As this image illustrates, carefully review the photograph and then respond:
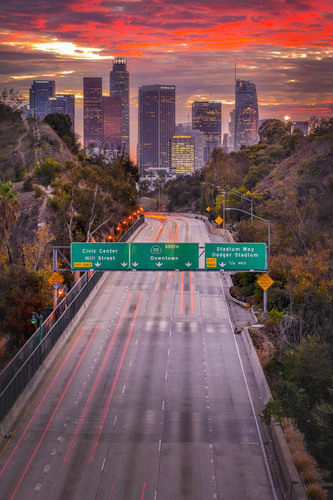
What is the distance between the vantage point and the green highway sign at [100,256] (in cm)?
3925

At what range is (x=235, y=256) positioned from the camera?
39.4 m

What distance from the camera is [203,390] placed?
34656 mm

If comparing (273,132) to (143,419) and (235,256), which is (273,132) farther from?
(143,419)

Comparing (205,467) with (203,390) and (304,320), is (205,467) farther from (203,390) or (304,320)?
(304,320)

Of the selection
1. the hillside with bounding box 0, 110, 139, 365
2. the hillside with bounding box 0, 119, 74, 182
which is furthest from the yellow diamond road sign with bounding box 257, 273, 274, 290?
the hillside with bounding box 0, 119, 74, 182

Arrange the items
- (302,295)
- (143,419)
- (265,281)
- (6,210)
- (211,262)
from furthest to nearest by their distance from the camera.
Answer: (6,210)
(302,295)
(265,281)
(211,262)
(143,419)

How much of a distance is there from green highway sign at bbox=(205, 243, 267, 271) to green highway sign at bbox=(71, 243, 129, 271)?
5.60 meters

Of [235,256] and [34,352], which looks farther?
[235,256]

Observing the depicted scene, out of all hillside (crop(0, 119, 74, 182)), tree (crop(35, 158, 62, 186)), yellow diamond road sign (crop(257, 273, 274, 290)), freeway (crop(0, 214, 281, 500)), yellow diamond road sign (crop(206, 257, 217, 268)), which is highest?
hillside (crop(0, 119, 74, 182))

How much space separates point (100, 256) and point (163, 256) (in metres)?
4.23

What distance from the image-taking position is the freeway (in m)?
24.3

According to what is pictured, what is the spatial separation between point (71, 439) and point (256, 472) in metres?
8.90

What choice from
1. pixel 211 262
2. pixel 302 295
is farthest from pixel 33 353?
pixel 302 295

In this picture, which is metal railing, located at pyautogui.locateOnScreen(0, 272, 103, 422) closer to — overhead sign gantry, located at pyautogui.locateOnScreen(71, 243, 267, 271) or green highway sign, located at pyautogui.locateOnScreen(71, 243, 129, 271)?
green highway sign, located at pyautogui.locateOnScreen(71, 243, 129, 271)
